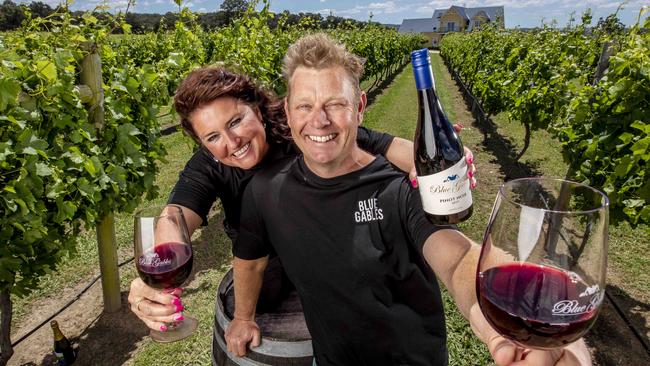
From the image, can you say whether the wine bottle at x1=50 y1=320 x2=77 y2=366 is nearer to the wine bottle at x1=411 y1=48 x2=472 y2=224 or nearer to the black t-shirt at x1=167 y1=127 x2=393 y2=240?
the black t-shirt at x1=167 y1=127 x2=393 y2=240

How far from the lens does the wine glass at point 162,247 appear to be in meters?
1.65

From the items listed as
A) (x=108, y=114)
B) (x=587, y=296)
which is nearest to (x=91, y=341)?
(x=108, y=114)

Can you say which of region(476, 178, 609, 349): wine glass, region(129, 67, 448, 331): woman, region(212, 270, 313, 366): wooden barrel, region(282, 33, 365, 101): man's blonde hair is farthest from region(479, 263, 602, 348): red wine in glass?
region(129, 67, 448, 331): woman

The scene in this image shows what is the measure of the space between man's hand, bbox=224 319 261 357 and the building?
85.6 meters

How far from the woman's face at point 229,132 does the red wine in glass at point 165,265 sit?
1.77 feet

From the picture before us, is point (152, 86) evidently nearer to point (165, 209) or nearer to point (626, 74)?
point (165, 209)

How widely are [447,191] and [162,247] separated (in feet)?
3.68

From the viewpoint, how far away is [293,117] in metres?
1.75

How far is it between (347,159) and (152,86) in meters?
3.21

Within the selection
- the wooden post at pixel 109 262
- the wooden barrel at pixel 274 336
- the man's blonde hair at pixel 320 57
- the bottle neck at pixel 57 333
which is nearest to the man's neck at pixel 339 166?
the man's blonde hair at pixel 320 57

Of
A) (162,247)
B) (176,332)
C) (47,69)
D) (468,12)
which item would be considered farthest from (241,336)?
(468,12)

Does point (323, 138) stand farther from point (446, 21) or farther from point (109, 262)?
point (446, 21)

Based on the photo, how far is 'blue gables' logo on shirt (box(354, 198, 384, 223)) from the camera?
1594 millimetres

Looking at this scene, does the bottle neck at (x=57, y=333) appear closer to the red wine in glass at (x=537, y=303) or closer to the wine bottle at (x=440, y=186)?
the wine bottle at (x=440, y=186)
